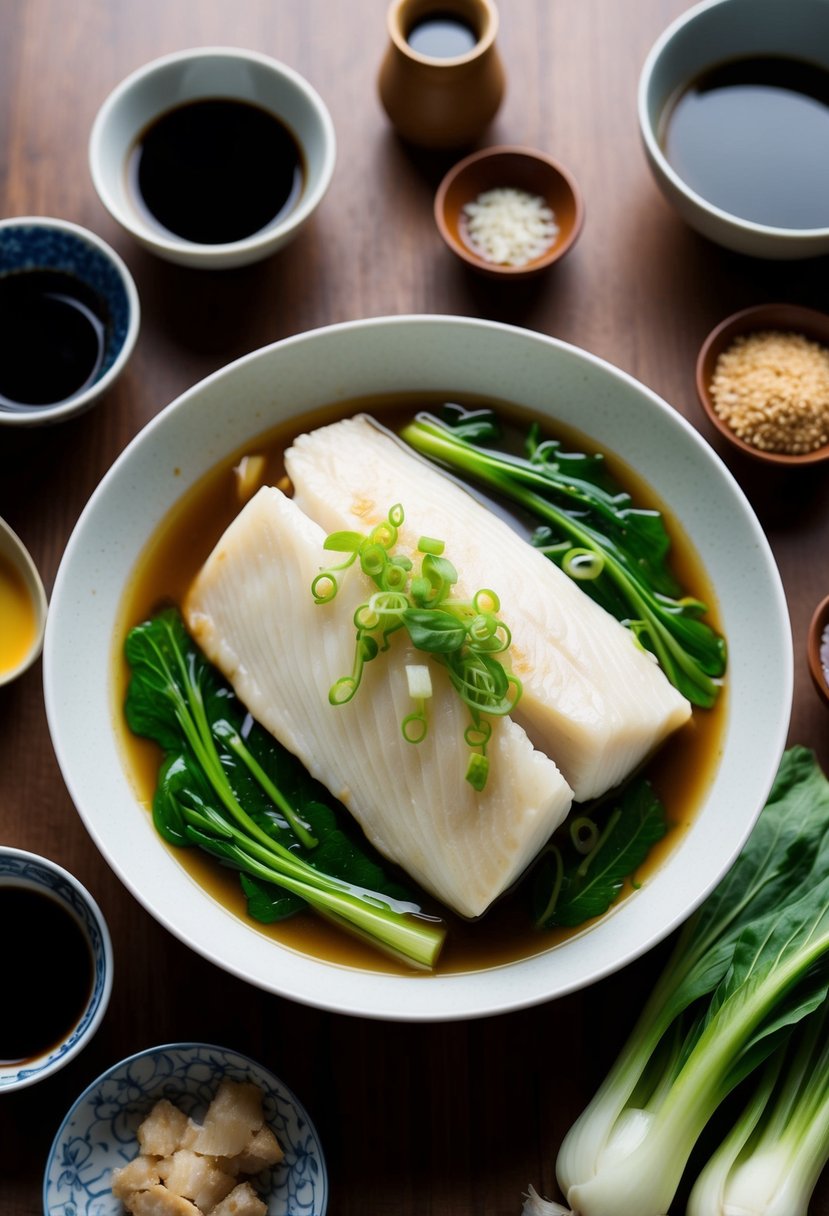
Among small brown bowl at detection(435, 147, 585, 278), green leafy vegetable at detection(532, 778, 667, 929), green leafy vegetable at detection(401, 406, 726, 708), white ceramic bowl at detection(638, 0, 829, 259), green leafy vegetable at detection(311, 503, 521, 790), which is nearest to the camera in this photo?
green leafy vegetable at detection(311, 503, 521, 790)

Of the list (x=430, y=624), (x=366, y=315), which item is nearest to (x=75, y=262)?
(x=366, y=315)

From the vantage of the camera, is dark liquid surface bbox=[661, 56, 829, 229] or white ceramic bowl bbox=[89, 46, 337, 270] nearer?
white ceramic bowl bbox=[89, 46, 337, 270]

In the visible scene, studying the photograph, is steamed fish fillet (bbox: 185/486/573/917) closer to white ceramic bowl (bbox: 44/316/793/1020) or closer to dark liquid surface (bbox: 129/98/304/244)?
white ceramic bowl (bbox: 44/316/793/1020)

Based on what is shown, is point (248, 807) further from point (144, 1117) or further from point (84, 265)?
point (84, 265)

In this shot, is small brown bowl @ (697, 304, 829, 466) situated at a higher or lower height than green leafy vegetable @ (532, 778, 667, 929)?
higher

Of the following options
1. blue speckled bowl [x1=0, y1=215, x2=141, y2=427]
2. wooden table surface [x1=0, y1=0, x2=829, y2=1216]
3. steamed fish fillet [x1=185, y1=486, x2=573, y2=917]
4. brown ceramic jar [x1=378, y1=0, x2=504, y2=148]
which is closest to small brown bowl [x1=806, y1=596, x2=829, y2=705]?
wooden table surface [x1=0, y1=0, x2=829, y2=1216]

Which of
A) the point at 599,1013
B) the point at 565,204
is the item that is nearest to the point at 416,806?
the point at 599,1013
